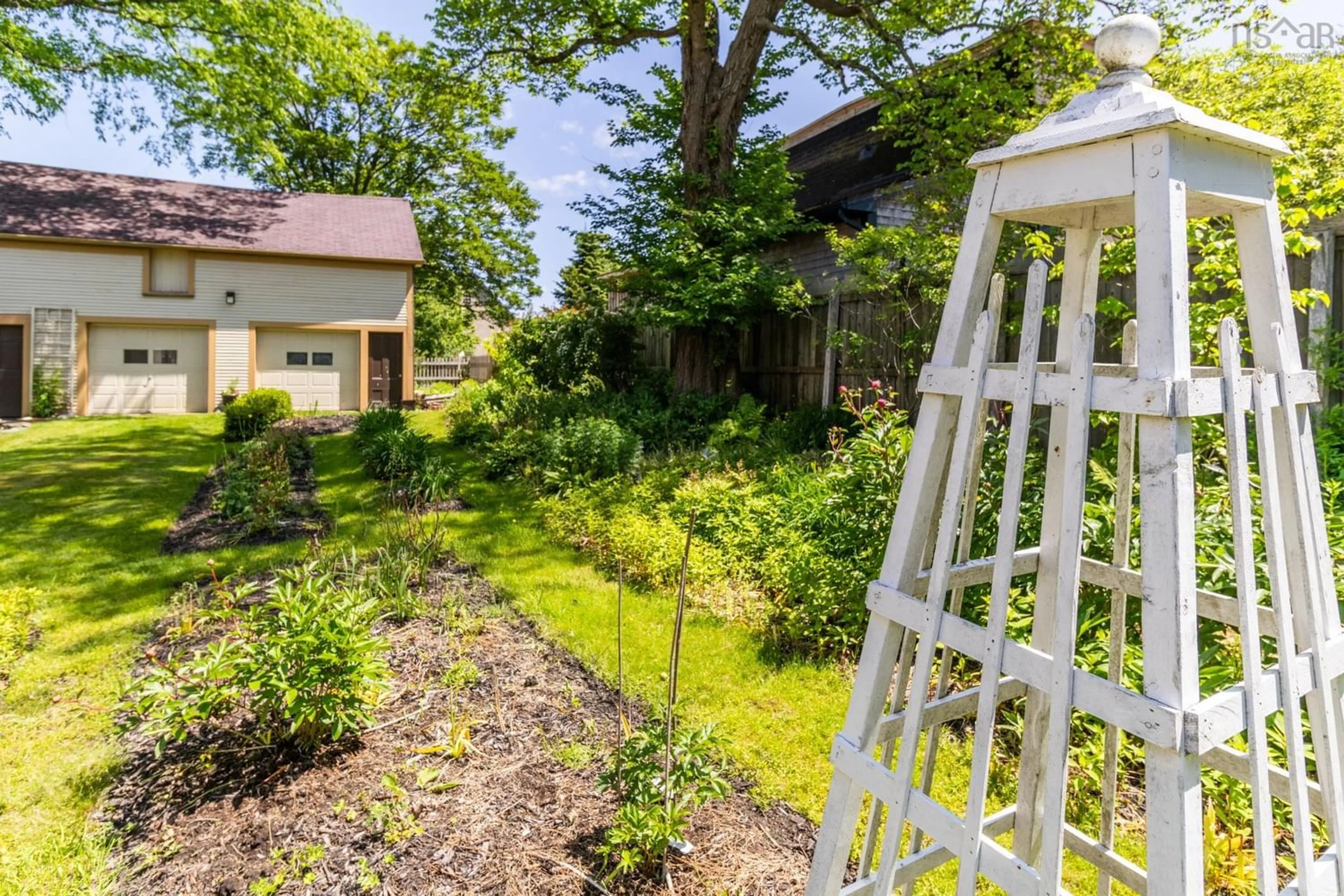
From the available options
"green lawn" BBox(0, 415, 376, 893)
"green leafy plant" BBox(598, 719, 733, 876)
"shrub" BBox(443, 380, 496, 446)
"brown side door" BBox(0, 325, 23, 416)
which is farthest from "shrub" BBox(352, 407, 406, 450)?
"brown side door" BBox(0, 325, 23, 416)

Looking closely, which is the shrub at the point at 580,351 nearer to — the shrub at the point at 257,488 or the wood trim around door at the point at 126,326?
the shrub at the point at 257,488

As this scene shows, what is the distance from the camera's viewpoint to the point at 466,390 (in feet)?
47.2

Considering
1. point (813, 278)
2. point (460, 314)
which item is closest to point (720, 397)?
point (813, 278)

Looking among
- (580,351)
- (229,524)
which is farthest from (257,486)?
(580,351)

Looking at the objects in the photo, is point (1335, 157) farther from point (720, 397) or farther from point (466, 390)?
point (466, 390)

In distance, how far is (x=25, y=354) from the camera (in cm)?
1528

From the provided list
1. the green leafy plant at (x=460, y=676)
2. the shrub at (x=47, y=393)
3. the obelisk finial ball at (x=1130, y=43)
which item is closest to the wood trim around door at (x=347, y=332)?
the shrub at (x=47, y=393)

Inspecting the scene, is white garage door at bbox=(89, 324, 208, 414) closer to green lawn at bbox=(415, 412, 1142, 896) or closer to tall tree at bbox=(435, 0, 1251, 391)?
tall tree at bbox=(435, 0, 1251, 391)

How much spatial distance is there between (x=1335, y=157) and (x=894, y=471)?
3274mm

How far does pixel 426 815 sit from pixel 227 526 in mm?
4810

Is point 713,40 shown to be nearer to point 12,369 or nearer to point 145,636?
point 145,636

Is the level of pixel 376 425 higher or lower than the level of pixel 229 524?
higher

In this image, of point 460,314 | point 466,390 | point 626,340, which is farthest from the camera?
point 460,314

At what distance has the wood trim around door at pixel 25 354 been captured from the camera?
1520 cm
